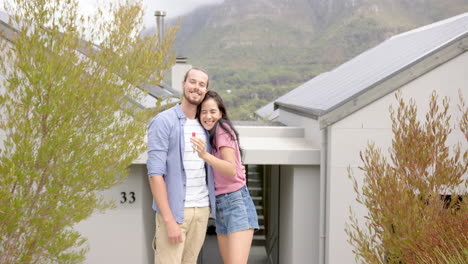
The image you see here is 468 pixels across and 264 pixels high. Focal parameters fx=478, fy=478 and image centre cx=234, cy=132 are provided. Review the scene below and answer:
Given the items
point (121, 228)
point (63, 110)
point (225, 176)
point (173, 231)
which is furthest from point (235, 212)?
point (121, 228)

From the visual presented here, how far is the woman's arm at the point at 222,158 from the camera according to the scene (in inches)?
135

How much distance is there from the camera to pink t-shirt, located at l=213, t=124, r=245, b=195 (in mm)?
3723

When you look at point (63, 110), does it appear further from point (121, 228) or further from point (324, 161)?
point (324, 161)

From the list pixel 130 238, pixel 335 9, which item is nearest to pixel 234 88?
pixel 335 9

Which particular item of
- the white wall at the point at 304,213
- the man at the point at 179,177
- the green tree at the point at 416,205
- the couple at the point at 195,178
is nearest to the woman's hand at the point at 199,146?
the couple at the point at 195,178

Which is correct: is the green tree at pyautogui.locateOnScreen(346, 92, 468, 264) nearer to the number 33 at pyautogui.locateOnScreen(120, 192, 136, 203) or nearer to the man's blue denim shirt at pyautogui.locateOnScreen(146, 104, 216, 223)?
the man's blue denim shirt at pyautogui.locateOnScreen(146, 104, 216, 223)

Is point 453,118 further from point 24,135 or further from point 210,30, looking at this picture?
point 210,30

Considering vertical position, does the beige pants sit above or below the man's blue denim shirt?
below

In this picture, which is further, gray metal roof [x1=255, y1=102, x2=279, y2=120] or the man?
gray metal roof [x1=255, y1=102, x2=279, y2=120]

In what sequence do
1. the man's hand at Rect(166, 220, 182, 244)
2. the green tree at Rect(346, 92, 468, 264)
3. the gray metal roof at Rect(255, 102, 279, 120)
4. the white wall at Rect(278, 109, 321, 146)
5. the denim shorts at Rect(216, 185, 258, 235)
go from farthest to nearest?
1. the gray metal roof at Rect(255, 102, 279, 120)
2. the white wall at Rect(278, 109, 321, 146)
3. the green tree at Rect(346, 92, 468, 264)
4. the denim shorts at Rect(216, 185, 258, 235)
5. the man's hand at Rect(166, 220, 182, 244)

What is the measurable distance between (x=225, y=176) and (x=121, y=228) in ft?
10.6

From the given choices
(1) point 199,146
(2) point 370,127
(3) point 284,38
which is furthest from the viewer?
(3) point 284,38

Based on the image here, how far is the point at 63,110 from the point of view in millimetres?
4477

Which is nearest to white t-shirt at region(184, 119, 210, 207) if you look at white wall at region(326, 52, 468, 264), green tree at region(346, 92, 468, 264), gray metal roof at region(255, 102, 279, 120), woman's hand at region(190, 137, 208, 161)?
woman's hand at region(190, 137, 208, 161)
